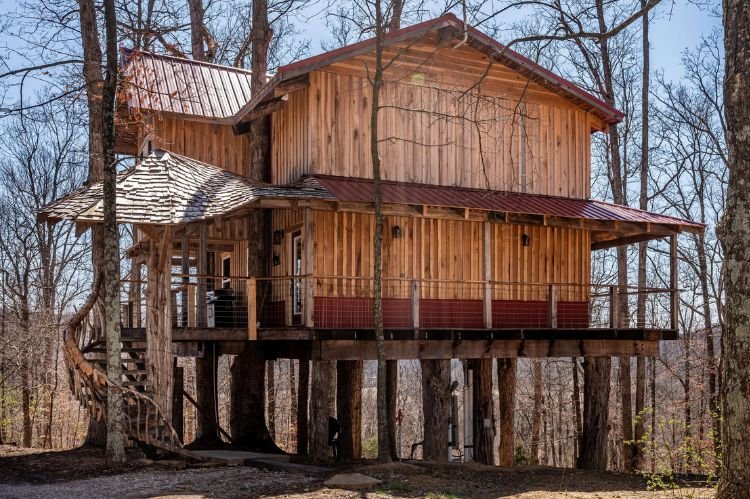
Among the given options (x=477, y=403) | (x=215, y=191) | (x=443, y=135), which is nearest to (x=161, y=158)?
(x=215, y=191)

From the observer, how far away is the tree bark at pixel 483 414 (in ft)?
65.6

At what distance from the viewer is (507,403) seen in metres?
20.8

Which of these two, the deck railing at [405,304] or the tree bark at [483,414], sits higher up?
the deck railing at [405,304]

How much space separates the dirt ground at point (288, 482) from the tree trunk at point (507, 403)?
4.00 m

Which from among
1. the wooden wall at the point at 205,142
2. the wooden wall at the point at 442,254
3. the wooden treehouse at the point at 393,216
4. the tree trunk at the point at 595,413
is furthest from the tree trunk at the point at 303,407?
the tree trunk at the point at 595,413

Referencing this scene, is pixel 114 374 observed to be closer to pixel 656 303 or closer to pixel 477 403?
pixel 477 403

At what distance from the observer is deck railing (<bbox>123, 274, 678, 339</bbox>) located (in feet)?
57.0

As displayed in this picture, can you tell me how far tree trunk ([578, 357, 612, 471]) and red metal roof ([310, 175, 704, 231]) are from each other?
12.0ft

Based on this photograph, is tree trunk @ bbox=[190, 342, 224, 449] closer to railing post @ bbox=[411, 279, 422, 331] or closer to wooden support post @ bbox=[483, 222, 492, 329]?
railing post @ bbox=[411, 279, 422, 331]

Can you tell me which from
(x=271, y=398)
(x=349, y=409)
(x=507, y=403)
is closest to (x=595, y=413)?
(x=507, y=403)

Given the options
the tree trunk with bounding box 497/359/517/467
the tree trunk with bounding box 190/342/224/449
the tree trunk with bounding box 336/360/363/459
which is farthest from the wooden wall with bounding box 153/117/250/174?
the tree trunk with bounding box 497/359/517/467

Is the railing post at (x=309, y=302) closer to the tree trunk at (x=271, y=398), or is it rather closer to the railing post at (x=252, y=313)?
the railing post at (x=252, y=313)

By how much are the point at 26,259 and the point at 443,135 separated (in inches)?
843

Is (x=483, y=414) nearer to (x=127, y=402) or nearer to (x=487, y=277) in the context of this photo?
(x=487, y=277)
